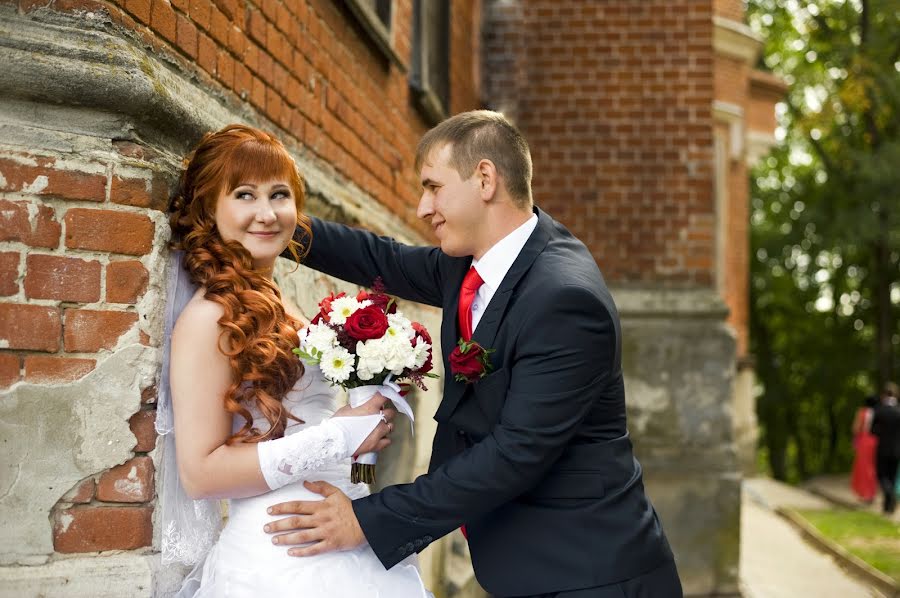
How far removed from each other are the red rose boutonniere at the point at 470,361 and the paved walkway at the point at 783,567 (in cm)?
672

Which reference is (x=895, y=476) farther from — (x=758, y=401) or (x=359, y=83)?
(x=758, y=401)

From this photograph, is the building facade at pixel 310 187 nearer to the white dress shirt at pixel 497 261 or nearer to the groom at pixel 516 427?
the groom at pixel 516 427

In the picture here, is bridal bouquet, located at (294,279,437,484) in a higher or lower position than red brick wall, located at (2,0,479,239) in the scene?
lower

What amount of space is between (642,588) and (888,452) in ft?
48.6

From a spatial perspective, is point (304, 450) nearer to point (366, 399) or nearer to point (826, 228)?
point (366, 399)

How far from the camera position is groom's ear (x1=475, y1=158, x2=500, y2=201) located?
282 cm

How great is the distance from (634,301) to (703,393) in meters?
0.87

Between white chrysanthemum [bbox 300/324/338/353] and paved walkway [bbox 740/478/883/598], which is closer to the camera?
white chrysanthemum [bbox 300/324/338/353]

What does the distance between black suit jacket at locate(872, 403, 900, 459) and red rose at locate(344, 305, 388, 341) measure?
15.4 metres

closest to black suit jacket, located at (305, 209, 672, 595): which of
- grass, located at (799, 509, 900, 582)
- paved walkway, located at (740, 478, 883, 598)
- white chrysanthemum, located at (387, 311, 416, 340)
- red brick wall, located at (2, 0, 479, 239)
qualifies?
white chrysanthemum, located at (387, 311, 416, 340)

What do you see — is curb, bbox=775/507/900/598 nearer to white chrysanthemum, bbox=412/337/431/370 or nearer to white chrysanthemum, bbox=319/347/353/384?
white chrysanthemum, bbox=412/337/431/370

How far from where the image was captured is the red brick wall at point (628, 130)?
7508mm

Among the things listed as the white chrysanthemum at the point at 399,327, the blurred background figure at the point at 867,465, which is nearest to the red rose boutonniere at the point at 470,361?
the white chrysanthemum at the point at 399,327

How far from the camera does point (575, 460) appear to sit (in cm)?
271
